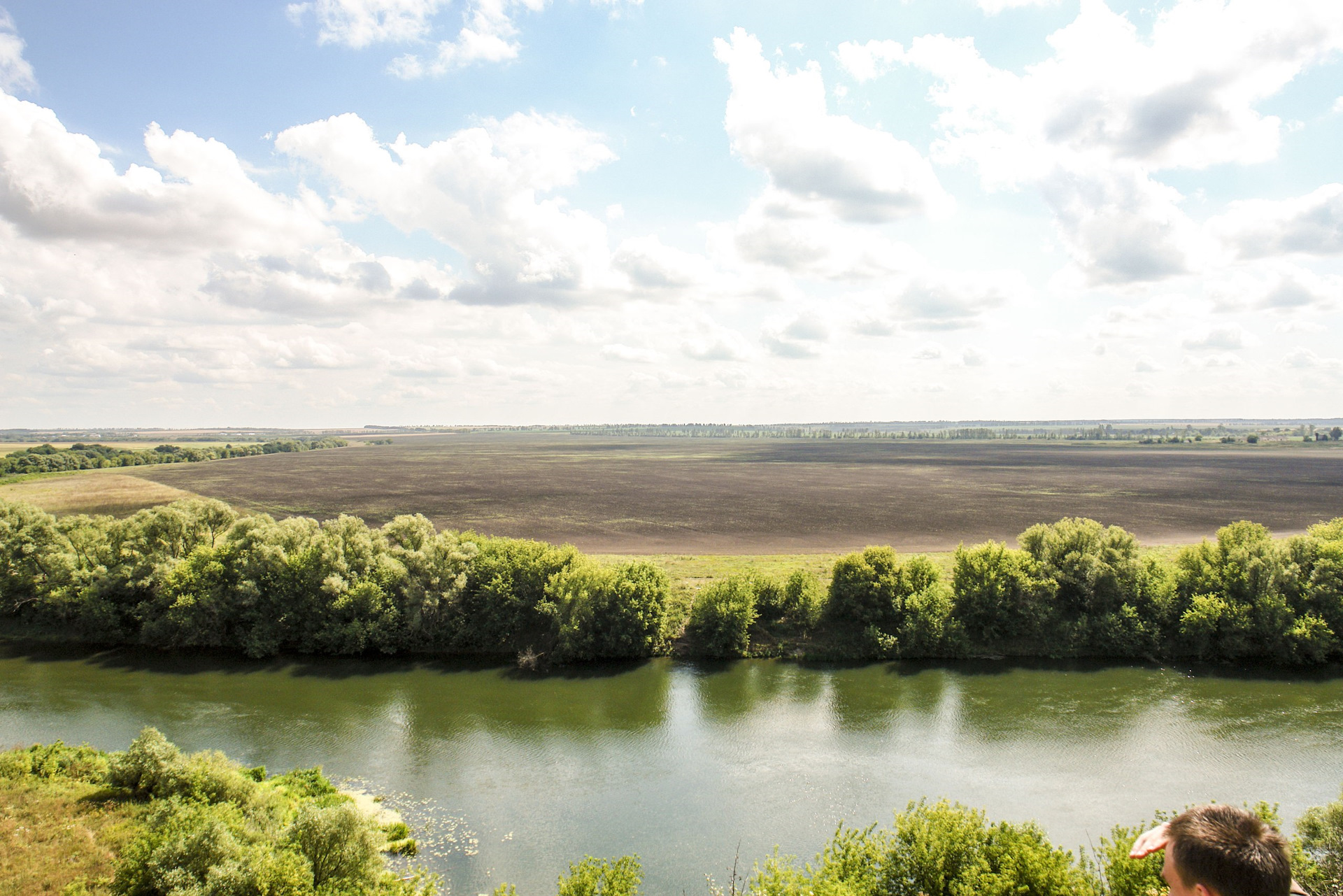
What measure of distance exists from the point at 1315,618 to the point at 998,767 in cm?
3006

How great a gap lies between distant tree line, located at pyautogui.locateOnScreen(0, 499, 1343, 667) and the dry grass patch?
47.1 metres

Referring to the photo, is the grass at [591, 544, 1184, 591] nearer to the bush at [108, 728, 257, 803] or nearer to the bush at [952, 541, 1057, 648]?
the bush at [952, 541, 1057, 648]

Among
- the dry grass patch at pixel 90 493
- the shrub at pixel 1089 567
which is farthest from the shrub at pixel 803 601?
the dry grass patch at pixel 90 493

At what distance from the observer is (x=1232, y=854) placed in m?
4.24

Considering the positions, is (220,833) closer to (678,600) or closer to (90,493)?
(678,600)

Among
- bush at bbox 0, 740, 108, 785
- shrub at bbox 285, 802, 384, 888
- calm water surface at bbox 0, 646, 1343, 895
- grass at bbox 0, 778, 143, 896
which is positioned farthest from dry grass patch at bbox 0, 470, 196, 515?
shrub at bbox 285, 802, 384, 888

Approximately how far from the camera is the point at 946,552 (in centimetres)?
7200

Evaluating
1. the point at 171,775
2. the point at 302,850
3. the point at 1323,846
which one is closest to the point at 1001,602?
the point at 1323,846

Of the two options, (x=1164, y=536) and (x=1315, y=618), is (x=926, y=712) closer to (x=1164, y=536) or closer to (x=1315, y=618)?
(x=1315, y=618)

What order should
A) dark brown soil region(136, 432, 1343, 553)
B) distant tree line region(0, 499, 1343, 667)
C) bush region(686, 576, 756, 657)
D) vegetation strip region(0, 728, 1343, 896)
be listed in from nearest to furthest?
vegetation strip region(0, 728, 1343, 896)
distant tree line region(0, 499, 1343, 667)
bush region(686, 576, 756, 657)
dark brown soil region(136, 432, 1343, 553)

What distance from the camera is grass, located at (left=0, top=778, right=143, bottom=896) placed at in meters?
23.1

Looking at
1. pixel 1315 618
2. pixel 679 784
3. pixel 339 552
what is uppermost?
pixel 339 552

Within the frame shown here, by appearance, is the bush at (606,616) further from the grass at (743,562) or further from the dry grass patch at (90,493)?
the dry grass patch at (90,493)

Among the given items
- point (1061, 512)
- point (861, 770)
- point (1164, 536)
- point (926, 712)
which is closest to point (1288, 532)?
point (1164, 536)
